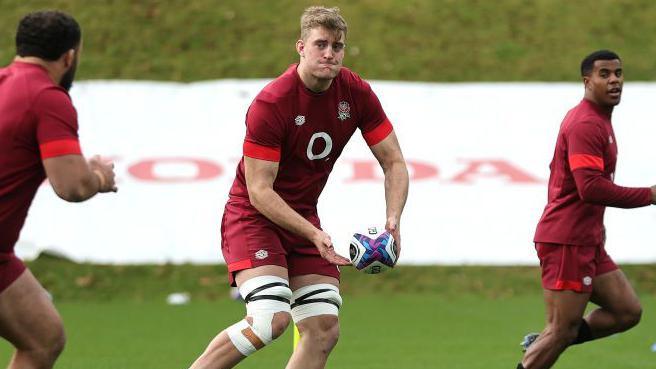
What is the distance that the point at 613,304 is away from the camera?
871cm

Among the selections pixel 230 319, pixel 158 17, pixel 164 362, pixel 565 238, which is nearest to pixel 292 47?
pixel 158 17

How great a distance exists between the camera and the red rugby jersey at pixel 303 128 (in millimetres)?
7496

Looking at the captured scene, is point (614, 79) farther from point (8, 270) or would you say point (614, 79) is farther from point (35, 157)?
point (8, 270)

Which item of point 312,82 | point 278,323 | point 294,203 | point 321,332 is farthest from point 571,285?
point 312,82

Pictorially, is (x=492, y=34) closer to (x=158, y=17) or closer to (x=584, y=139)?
(x=158, y=17)

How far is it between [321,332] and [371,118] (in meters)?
1.49

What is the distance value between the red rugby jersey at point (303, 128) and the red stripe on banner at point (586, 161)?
141cm

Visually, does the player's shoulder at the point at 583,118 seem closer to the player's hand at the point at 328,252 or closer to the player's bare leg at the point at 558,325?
the player's bare leg at the point at 558,325

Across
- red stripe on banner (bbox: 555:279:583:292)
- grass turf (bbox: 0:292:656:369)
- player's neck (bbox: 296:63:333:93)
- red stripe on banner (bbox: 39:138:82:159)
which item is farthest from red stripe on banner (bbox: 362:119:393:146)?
grass turf (bbox: 0:292:656:369)

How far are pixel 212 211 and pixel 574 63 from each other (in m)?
6.58

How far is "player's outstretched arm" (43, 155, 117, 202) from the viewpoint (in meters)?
5.90

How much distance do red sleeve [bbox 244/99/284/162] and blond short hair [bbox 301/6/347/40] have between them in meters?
0.57

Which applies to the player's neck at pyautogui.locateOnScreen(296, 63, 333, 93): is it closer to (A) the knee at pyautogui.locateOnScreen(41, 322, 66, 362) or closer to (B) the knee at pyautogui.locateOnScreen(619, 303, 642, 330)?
(A) the knee at pyautogui.locateOnScreen(41, 322, 66, 362)

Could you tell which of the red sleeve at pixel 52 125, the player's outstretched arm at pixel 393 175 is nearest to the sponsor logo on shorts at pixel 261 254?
the player's outstretched arm at pixel 393 175
